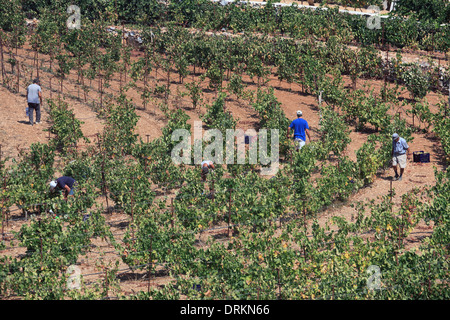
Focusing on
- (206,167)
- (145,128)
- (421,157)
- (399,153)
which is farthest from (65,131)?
(421,157)

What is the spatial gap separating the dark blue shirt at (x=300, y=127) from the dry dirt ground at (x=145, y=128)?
1.63 meters

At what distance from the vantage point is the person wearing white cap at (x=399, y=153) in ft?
45.6

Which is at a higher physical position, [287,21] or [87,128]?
[287,21]

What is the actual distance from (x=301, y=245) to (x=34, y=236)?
399cm

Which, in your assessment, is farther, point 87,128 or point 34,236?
point 87,128

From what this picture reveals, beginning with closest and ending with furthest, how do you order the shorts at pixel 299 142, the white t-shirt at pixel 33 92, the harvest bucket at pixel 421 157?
the shorts at pixel 299 142
the harvest bucket at pixel 421 157
the white t-shirt at pixel 33 92

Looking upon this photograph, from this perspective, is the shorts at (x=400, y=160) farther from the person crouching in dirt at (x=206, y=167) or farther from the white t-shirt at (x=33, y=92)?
the white t-shirt at (x=33, y=92)

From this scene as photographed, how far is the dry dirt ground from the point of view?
11211 millimetres

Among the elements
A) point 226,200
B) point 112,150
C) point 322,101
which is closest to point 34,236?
point 226,200

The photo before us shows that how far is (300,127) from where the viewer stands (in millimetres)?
14711

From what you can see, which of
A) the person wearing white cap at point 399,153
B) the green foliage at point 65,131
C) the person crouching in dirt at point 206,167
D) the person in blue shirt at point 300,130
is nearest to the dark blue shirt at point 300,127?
the person in blue shirt at point 300,130

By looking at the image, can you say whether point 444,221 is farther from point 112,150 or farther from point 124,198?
point 112,150

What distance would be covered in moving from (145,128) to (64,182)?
4.80 meters

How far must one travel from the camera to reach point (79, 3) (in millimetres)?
26328
